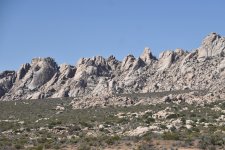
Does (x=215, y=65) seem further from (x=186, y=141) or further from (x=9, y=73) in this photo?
(x=186, y=141)

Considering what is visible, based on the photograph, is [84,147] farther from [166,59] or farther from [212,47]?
[212,47]

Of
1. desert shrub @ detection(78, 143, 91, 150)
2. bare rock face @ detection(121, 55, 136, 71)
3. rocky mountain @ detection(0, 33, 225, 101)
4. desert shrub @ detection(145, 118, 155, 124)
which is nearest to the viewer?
desert shrub @ detection(78, 143, 91, 150)

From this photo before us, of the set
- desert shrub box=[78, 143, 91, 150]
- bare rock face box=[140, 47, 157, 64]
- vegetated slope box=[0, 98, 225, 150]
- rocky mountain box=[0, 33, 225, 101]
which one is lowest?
desert shrub box=[78, 143, 91, 150]

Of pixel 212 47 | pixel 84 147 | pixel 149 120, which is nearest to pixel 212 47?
pixel 212 47

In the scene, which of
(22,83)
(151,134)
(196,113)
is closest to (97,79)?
(22,83)

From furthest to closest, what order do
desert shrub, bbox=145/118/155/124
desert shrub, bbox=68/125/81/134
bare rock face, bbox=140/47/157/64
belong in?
bare rock face, bbox=140/47/157/64, desert shrub, bbox=145/118/155/124, desert shrub, bbox=68/125/81/134

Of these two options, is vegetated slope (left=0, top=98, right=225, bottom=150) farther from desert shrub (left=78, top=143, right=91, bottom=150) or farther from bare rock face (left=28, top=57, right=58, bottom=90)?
bare rock face (left=28, top=57, right=58, bottom=90)

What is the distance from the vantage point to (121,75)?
152125 millimetres

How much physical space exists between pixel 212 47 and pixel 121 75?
30.4 metres

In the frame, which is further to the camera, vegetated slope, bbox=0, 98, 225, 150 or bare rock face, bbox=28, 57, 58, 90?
bare rock face, bbox=28, 57, 58, 90

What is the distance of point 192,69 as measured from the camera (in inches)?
5157

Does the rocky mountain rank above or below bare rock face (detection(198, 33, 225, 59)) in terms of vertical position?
below

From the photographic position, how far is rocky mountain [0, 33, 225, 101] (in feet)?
422

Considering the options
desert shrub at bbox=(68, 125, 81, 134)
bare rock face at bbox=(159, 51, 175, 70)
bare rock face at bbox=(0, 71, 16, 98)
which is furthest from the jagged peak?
desert shrub at bbox=(68, 125, 81, 134)
